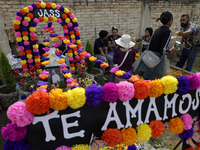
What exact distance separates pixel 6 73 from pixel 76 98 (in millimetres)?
2966

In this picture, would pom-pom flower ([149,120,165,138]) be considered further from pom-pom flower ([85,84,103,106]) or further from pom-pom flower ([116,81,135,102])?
pom-pom flower ([85,84,103,106])

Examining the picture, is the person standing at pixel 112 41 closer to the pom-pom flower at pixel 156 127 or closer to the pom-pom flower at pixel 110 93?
the pom-pom flower at pixel 156 127

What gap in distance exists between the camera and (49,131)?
49.4 inches

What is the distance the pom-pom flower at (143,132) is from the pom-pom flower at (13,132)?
1.11 metres

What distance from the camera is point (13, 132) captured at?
1126 mm

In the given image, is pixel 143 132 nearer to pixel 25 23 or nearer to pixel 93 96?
pixel 93 96

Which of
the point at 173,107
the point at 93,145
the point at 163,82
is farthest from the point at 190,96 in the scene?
the point at 93,145

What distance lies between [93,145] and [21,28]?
123 inches

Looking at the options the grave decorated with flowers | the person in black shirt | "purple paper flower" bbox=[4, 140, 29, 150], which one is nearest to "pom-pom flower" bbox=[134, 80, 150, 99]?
the grave decorated with flowers

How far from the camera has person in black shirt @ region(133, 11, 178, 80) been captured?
2.52 meters

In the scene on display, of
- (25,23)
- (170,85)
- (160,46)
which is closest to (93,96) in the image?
(170,85)

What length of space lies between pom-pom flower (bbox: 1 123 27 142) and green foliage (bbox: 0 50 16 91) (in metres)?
2.70

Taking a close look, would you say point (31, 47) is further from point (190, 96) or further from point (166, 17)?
point (190, 96)

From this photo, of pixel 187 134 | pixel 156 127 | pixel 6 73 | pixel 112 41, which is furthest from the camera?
pixel 112 41
